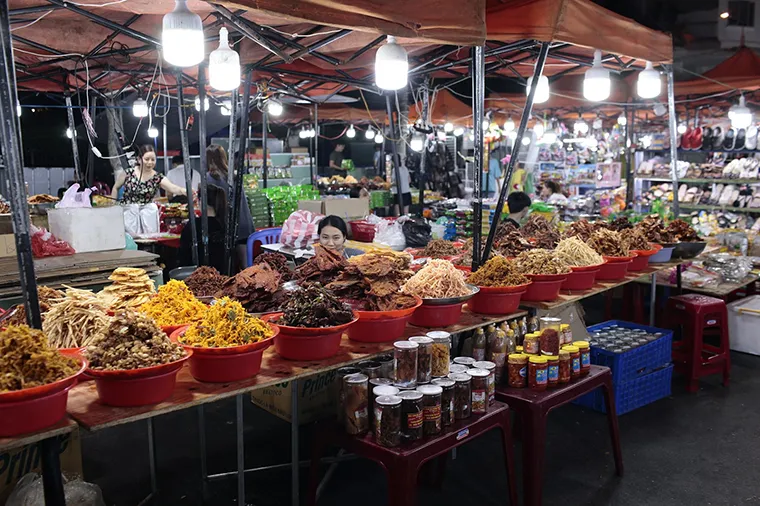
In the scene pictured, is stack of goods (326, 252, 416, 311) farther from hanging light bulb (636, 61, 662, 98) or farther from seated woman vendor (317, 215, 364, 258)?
hanging light bulb (636, 61, 662, 98)

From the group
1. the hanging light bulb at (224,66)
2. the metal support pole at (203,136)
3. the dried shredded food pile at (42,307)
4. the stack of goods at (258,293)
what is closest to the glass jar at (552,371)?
the stack of goods at (258,293)

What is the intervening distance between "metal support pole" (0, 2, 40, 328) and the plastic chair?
5.09 m

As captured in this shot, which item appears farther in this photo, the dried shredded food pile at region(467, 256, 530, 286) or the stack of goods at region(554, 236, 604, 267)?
the stack of goods at region(554, 236, 604, 267)

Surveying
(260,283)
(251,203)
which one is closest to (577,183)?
(251,203)

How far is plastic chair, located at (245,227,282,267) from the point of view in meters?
7.48

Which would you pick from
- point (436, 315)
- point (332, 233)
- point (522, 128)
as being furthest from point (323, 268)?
point (522, 128)

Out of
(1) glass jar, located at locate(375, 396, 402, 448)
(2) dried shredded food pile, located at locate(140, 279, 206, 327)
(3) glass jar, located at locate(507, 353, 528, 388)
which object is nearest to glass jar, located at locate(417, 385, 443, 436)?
(1) glass jar, located at locate(375, 396, 402, 448)

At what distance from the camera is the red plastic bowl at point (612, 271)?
15.6 feet

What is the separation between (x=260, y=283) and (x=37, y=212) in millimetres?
3944

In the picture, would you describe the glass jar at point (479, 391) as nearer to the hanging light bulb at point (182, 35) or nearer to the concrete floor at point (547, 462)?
the concrete floor at point (547, 462)

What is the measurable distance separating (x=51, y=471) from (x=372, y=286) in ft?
5.47

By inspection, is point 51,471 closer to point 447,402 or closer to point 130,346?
point 130,346

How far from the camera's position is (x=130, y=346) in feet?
7.57

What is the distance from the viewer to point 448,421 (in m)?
3.00
